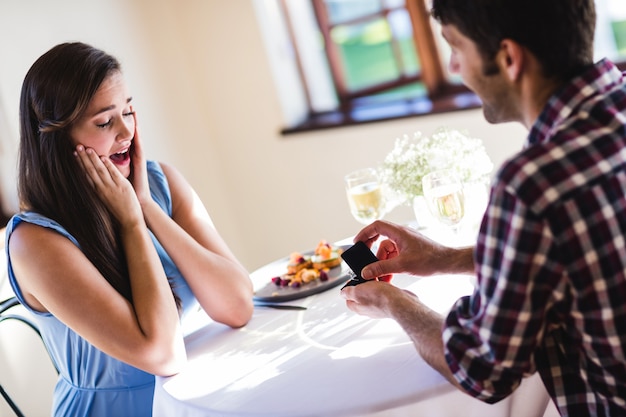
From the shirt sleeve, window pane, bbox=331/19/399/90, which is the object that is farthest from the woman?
window pane, bbox=331/19/399/90

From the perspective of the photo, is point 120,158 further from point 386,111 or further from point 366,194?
point 386,111

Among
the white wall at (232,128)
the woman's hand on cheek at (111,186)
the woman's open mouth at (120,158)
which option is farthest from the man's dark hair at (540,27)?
the white wall at (232,128)

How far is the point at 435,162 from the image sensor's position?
6.93 ft

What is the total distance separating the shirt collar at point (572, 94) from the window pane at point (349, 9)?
3.00 meters

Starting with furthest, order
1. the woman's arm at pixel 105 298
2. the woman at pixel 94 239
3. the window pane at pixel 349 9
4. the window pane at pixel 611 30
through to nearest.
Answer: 1. the window pane at pixel 349 9
2. the window pane at pixel 611 30
3. the woman at pixel 94 239
4. the woman's arm at pixel 105 298

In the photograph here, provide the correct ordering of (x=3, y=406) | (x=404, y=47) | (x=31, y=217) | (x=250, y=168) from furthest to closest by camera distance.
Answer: (x=250, y=168), (x=404, y=47), (x=3, y=406), (x=31, y=217)

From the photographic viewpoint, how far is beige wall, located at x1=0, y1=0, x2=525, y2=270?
13.0 feet

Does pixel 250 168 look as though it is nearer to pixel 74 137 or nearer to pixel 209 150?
pixel 209 150

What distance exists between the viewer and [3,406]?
9.75 ft

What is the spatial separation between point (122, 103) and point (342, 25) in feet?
7.74

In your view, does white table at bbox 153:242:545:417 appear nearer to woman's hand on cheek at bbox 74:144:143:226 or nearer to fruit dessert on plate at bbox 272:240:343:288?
fruit dessert on plate at bbox 272:240:343:288

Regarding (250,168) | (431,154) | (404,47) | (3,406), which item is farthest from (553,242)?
(250,168)

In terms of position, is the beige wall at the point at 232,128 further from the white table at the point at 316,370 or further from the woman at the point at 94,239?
the white table at the point at 316,370

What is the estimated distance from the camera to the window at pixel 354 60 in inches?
156
